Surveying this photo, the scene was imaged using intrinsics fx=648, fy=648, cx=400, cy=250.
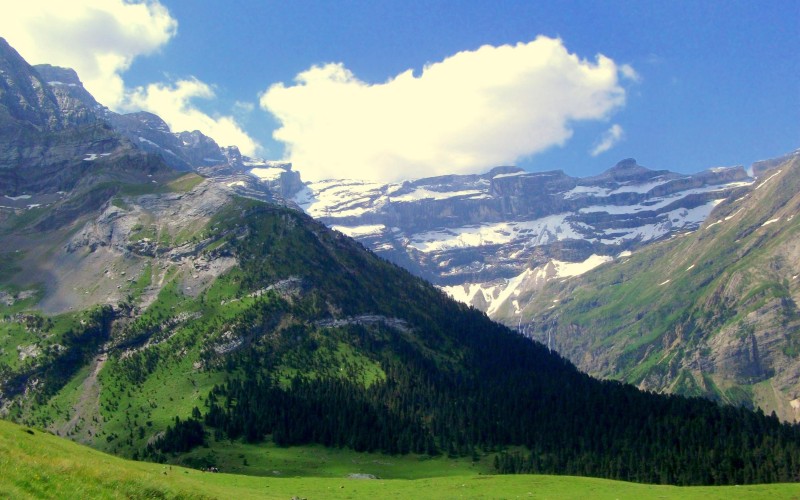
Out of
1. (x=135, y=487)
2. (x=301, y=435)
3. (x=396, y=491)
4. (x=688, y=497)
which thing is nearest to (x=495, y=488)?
(x=396, y=491)

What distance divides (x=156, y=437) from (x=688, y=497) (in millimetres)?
162590

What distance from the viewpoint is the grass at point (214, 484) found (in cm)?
3731

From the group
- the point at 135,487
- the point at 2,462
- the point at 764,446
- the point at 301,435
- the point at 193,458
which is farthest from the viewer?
the point at 301,435

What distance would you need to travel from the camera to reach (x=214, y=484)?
7444 centimetres

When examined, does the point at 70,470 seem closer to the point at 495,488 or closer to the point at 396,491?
the point at 396,491

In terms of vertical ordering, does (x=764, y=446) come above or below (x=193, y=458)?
above

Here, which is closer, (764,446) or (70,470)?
(70,470)

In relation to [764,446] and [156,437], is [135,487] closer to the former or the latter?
[764,446]

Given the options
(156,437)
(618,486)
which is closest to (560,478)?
(618,486)

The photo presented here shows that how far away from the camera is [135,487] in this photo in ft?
132

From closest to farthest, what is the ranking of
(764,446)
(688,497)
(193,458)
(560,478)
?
(688,497) → (560,478) → (764,446) → (193,458)

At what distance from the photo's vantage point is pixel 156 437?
19562 centimetres

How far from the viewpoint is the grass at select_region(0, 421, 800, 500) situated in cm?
3731

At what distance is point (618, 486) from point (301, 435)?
121 meters
